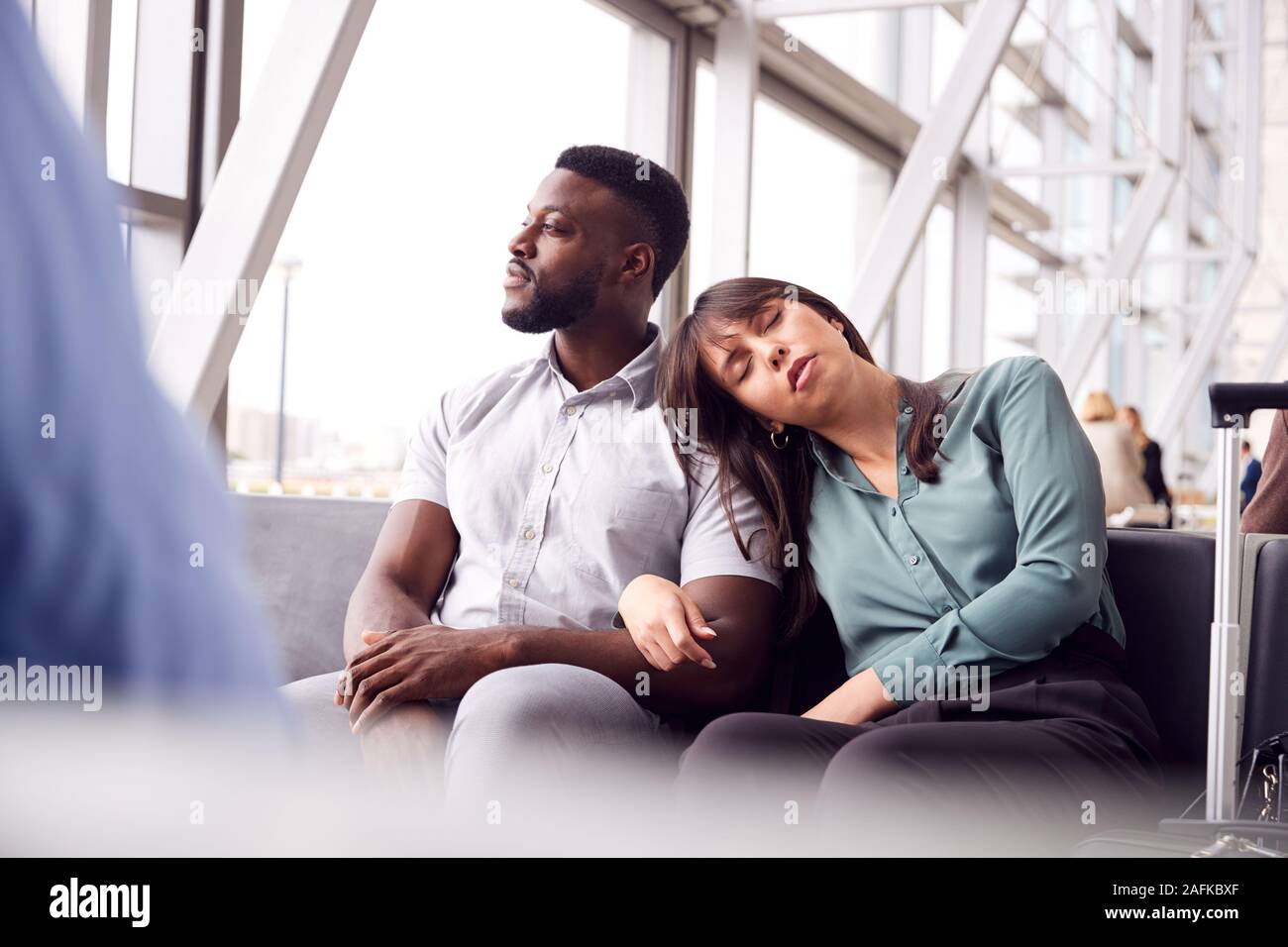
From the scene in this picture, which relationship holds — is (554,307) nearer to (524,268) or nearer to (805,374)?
(524,268)

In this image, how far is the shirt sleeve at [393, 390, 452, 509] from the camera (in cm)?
233

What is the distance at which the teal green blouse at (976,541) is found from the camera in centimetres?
181

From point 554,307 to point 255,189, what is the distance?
1080 mm

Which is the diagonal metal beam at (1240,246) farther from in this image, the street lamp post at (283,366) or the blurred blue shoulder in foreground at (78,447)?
the blurred blue shoulder in foreground at (78,447)

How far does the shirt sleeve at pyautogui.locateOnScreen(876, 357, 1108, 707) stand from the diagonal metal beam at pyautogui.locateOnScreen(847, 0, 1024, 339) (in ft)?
10.5

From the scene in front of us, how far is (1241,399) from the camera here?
156 cm

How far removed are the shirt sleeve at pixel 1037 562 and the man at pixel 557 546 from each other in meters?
0.32

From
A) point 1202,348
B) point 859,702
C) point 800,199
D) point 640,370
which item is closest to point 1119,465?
point 800,199

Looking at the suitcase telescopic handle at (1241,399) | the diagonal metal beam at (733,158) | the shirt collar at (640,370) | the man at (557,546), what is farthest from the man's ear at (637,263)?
the diagonal metal beam at (733,158)

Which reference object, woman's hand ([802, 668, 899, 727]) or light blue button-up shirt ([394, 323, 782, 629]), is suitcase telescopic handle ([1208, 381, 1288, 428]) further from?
light blue button-up shirt ([394, 323, 782, 629])
